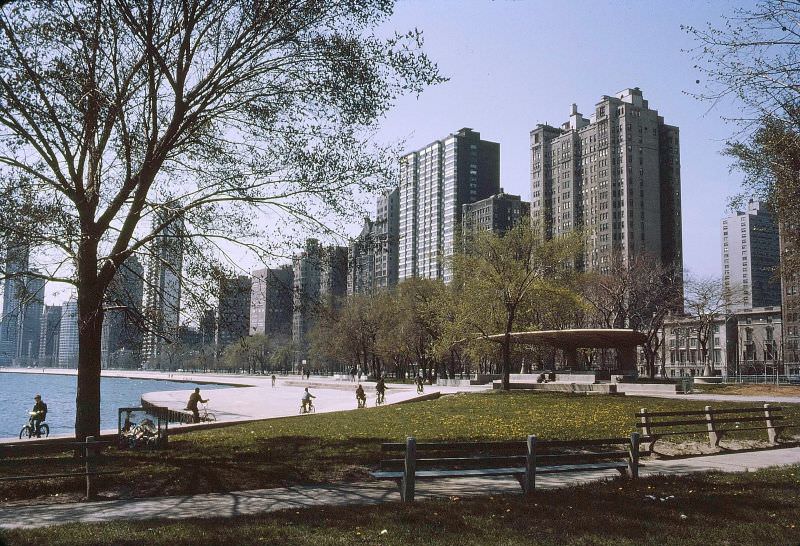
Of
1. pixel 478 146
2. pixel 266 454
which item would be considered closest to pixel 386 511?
pixel 266 454

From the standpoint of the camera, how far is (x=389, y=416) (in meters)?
25.6

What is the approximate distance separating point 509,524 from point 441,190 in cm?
18402

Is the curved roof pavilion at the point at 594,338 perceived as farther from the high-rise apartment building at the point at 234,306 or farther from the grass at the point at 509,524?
the grass at the point at 509,524

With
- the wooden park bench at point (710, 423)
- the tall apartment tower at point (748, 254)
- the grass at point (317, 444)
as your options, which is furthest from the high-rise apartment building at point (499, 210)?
the wooden park bench at point (710, 423)

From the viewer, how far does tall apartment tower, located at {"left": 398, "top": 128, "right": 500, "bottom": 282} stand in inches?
7279

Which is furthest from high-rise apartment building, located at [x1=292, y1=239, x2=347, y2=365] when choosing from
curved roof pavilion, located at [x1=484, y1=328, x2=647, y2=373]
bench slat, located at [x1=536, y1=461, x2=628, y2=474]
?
curved roof pavilion, located at [x1=484, y1=328, x2=647, y2=373]

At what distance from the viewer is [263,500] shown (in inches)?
401

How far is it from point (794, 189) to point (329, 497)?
13773mm

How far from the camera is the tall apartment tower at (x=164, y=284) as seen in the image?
1572cm

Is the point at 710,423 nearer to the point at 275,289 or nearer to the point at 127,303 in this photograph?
the point at 275,289

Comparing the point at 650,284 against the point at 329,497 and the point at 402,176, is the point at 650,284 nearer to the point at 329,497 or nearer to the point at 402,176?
the point at 402,176

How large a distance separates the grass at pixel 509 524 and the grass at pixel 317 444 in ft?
10.1

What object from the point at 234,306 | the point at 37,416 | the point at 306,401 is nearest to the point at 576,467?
the point at 234,306

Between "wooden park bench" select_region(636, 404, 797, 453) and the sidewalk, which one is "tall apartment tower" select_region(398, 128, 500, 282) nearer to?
"wooden park bench" select_region(636, 404, 797, 453)
